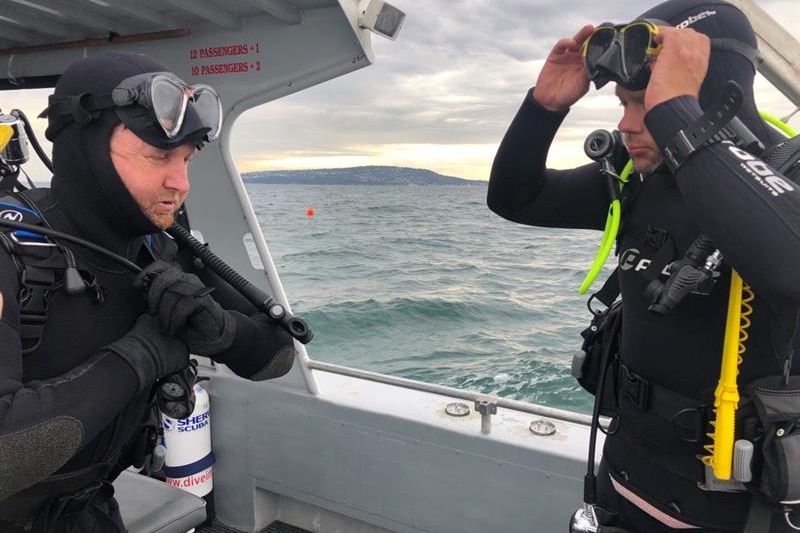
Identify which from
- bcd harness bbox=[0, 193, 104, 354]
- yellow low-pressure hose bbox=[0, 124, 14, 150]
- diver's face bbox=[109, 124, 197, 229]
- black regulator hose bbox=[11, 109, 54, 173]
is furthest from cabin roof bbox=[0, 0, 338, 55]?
bcd harness bbox=[0, 193, 104, 354]

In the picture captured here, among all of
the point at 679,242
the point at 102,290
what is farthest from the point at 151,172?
the point at 679,242

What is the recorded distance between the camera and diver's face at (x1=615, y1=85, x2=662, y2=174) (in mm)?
1266

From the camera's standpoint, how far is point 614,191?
4.61ft

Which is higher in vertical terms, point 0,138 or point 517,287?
point 0,138

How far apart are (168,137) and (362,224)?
1716cm

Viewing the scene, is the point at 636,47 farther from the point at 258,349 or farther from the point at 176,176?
the point at 258,349

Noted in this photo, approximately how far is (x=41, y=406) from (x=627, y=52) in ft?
4.13

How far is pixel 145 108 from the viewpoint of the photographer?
1.27 m

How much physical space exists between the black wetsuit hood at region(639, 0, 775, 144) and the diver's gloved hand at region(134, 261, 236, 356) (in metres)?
1.10

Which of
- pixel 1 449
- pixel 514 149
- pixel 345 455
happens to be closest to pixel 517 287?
pixel 345 455

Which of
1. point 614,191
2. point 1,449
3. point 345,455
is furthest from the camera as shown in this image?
point 345,455

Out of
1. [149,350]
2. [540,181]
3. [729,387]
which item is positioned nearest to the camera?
[729,387]

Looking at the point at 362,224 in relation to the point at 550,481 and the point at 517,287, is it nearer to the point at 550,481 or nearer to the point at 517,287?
the point at 517,287

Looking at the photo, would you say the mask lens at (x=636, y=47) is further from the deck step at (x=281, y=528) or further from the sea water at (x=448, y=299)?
the deck step at (x=281, y=528)
